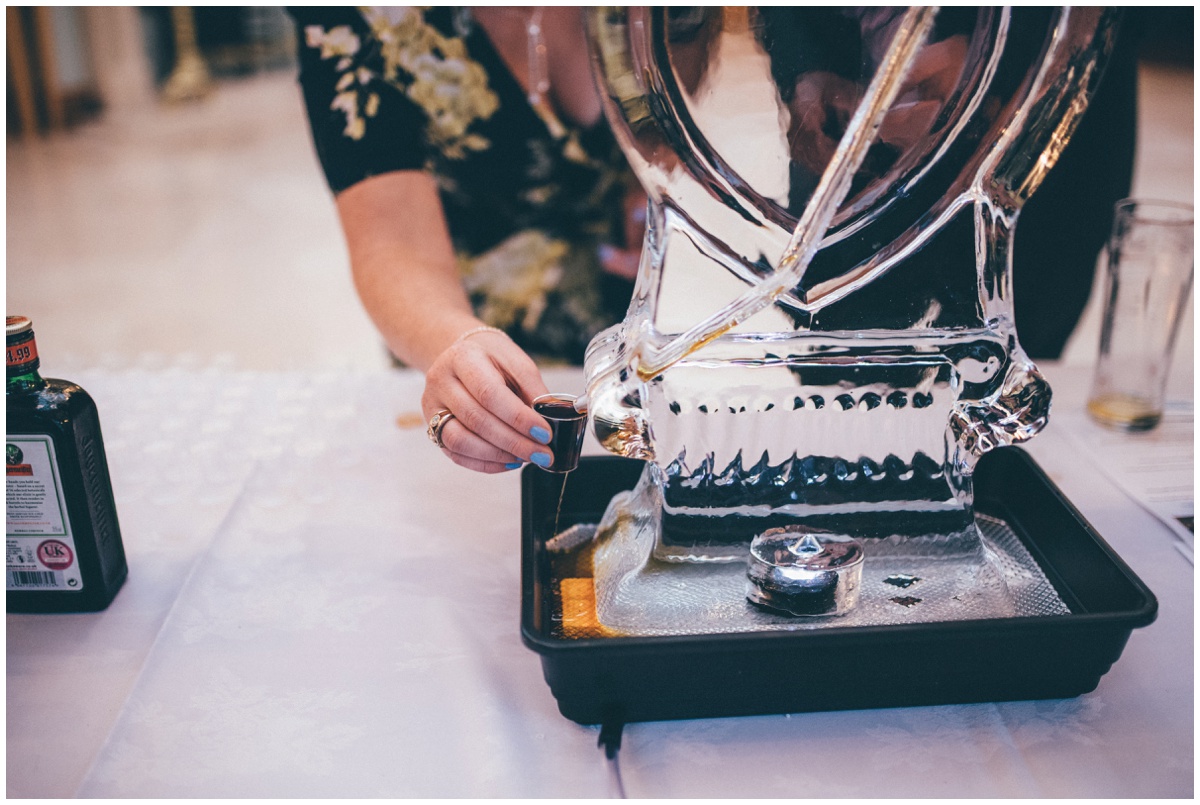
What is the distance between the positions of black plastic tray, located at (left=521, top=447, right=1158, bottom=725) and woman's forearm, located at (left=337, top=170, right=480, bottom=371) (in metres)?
0.31

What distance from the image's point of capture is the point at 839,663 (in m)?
0.49

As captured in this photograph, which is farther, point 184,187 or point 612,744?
point 184,187

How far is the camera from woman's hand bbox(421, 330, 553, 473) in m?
0.58

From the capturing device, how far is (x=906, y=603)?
0.54 meters

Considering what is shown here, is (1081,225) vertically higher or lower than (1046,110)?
lower

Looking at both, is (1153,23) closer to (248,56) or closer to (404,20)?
(404,20)

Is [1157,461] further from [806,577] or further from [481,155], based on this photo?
[481,155]

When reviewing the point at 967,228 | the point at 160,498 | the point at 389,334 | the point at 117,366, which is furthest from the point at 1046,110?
the point at 117,366

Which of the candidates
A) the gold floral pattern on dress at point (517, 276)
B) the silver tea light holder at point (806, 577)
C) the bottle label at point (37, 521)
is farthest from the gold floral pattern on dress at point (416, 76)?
the silver tea light holder at point (806, 577)

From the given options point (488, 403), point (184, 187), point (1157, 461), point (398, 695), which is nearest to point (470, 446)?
point (488, 403)

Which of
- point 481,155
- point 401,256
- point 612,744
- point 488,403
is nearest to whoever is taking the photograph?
point 612,744

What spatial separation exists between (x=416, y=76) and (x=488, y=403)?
18.2 inches

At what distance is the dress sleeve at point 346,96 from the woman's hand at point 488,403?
29 centimetres

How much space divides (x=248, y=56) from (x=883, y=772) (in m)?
5.71
